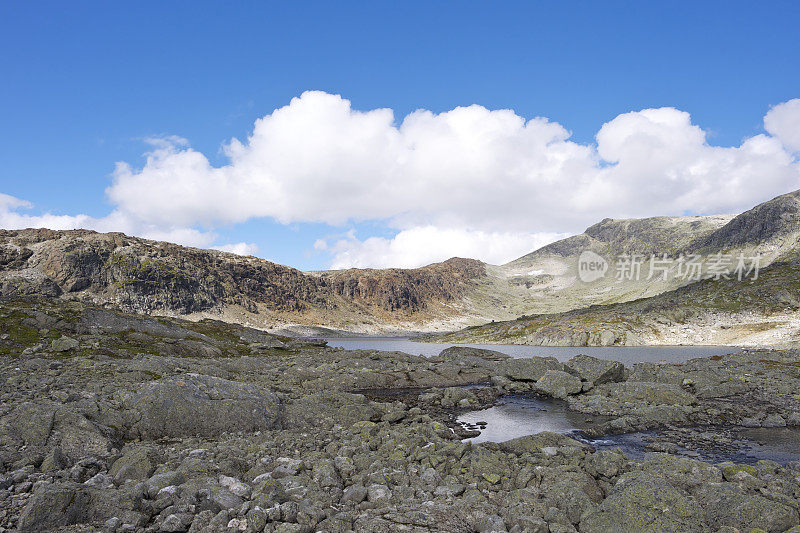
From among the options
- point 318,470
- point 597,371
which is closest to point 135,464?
point 318,470

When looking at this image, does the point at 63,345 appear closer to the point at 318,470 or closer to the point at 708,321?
the point at 318,470

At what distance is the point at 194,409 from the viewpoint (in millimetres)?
24797

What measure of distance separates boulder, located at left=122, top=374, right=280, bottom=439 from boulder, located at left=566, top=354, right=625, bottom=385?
130 feet

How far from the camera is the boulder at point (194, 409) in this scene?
23.6m

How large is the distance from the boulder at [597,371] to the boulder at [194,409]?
39601 millimetres

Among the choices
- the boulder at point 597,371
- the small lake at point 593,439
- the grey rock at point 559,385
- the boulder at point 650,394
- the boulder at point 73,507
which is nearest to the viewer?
the boulder at point 73,507

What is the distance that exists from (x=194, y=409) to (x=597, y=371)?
4570 centimetres

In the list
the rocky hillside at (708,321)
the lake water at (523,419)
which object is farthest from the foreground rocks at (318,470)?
the rocky hillside at (708,321)

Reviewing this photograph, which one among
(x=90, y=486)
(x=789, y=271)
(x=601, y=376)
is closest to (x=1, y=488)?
(x=90, y=486)

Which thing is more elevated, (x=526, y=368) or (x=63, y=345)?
(x=63, y=345)

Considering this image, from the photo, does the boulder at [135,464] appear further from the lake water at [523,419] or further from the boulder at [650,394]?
the boulder at [650,394]

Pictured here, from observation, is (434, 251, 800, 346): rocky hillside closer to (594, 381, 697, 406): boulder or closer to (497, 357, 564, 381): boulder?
(497, 357, 564, 381): boulder

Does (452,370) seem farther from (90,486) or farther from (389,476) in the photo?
(90,486)

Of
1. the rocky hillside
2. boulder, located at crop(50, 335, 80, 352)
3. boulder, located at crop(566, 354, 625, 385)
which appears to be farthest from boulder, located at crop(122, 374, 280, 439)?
the rocky hillside
